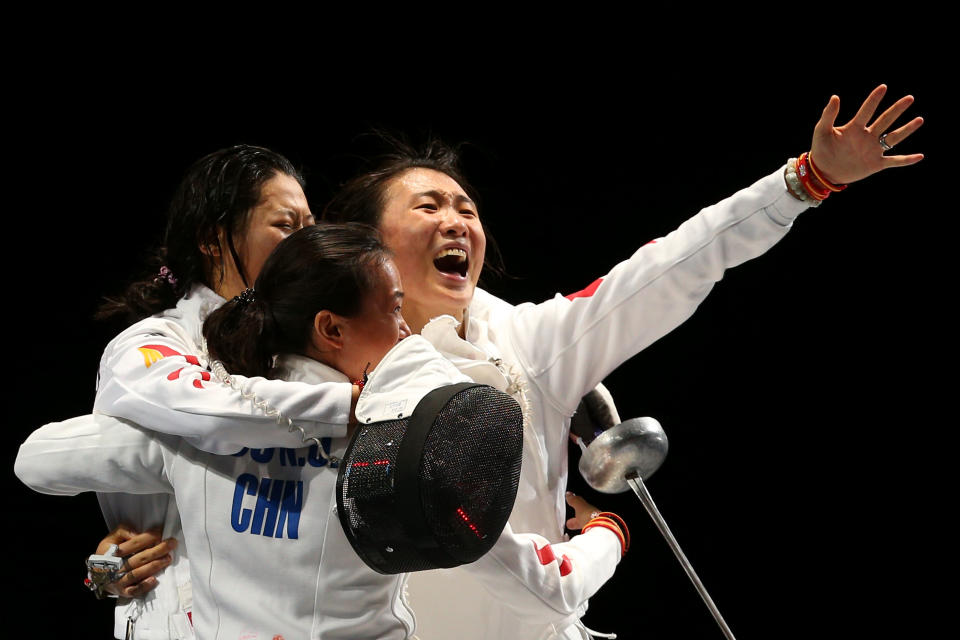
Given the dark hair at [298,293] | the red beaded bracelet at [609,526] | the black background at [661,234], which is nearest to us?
the dark hair at [298,293]

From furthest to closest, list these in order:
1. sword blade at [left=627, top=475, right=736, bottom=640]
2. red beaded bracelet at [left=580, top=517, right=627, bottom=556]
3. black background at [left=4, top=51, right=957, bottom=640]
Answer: black background at [left=4, top=51, right=957, bottom=640] < sword blade at [left=627, top=475, right=736, bottom=640] < red beaded bracelet at [left=580, top=517, right=627, bottom=556]

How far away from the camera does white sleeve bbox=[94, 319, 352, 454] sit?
107cm

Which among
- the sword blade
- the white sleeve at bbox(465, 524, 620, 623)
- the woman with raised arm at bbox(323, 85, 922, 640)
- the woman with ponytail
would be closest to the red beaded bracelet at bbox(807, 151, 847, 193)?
the woman with raised arm at bbox(323, 85, 922, 640)

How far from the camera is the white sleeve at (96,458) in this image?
4.00 feet

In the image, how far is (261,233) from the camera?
5.45ft


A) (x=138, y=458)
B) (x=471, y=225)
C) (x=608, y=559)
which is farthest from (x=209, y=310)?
(x=608, y=559)

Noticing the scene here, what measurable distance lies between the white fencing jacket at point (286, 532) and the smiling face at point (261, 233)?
461 mm

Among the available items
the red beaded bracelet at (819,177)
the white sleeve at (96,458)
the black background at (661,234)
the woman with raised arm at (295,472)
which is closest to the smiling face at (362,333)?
the woman with raised arm at (295,472)

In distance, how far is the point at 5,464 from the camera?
8.45ft

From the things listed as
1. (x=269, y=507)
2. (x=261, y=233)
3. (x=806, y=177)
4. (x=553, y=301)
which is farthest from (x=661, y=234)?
(x=269, y=507)

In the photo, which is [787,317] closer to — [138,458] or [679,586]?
[679,586]

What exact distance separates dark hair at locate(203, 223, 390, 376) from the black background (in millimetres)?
1417

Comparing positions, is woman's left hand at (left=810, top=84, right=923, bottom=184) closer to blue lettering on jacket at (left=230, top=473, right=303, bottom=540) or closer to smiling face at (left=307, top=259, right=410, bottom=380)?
smiling face at (left=307, top=259, right=410, bottom=380)

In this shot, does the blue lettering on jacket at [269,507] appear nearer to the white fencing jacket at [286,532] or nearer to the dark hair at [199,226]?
the white fencing jacket at [286,532]
